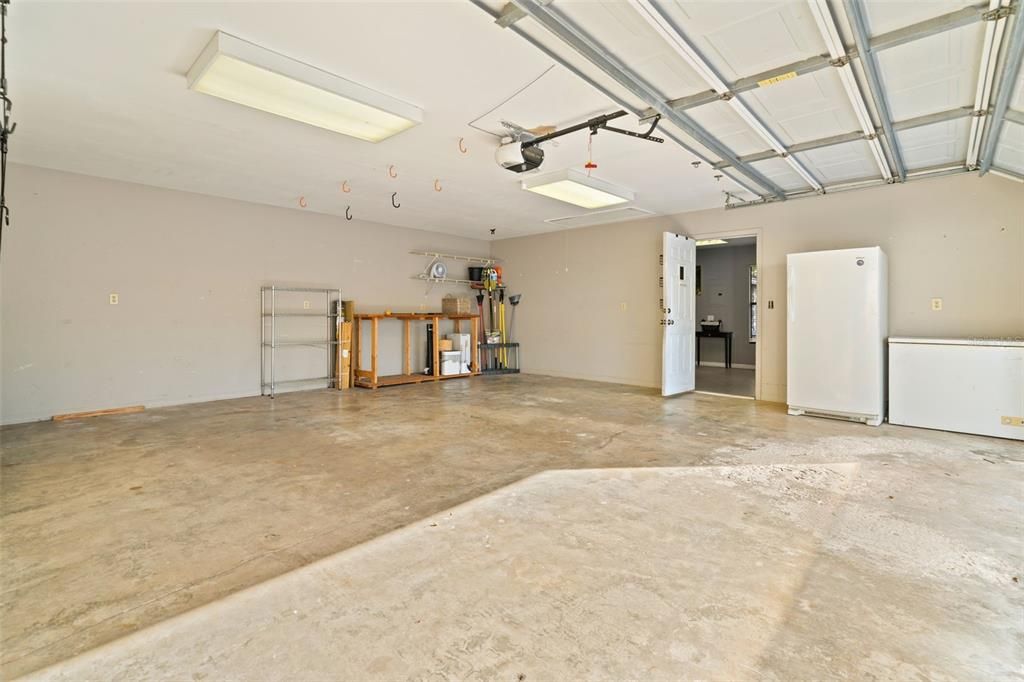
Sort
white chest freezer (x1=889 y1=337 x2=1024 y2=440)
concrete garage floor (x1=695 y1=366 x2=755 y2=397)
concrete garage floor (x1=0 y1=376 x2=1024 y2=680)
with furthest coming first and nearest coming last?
concrete garage floor (x1=695 y1=366 x2=755 y2=397) < white chest freezer (x1=889 y1=337 x2=1024 y2=440) < concrete garage floor (x1=0 y1=376 x2=1024 y2=680)

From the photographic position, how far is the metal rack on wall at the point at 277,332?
6.52 metres

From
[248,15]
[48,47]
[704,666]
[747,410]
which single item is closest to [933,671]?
[704,666]

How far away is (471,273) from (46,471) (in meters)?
6.57

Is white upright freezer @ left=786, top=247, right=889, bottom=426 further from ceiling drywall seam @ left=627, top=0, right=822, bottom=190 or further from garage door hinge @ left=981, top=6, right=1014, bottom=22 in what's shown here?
Result: garage door hinge @ left=981, top=6, right=1014, bottom=22

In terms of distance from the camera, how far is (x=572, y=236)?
8.19 metres

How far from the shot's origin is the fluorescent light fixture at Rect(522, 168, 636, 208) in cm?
475

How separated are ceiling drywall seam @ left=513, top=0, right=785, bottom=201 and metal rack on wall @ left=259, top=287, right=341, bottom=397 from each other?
5.47m

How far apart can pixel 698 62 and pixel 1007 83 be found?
1772 millimetres

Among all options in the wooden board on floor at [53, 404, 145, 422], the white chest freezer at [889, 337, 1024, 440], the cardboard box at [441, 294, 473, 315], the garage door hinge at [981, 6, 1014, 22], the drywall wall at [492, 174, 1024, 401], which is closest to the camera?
the garage door hinge at [981, 6, 1014, 22]

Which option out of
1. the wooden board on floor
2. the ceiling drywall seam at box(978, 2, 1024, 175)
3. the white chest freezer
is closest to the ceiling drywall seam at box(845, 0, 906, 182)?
the ceiling drywall seam at box(978, 2, 1024, 175)

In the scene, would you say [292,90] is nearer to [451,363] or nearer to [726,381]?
[451,363]

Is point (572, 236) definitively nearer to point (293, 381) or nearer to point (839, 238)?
point (839, 238)

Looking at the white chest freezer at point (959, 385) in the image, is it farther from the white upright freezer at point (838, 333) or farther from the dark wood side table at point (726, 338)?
the dark wood side table at point (726, 338)

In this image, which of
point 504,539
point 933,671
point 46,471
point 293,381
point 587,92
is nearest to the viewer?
point 933,671
